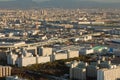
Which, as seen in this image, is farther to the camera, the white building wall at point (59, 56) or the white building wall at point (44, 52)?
the white building wall at point (44, 52)

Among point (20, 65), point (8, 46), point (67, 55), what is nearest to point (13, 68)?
point (20, 65)

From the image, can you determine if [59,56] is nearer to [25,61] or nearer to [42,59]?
[42,59]

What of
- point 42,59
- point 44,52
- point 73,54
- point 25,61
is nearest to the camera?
point 25,61

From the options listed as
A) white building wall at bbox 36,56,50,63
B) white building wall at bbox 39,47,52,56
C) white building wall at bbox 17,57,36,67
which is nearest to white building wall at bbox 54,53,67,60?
white building wall at bbox 36,56,50,63

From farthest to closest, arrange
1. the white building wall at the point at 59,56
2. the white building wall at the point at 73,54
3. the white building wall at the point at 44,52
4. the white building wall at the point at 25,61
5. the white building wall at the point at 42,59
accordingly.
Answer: the white building wall at the point at 44,52 < the white building wall at the point at 73,54 < the white building wall at the point at 59,56 < the white building wall at the point at 42,59 < the white building wall at the point at 25,61

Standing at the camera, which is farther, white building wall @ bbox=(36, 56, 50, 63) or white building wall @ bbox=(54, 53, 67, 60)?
white building wall @ bbox=(54, 53, 67, 60)

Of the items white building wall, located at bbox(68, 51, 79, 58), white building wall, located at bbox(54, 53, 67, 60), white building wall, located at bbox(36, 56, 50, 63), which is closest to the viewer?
white building wall, located at bbox(36, 56, 50, 63)

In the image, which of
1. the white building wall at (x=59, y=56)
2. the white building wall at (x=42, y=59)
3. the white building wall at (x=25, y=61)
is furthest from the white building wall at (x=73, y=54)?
the white building wall at (x=25, y=61)

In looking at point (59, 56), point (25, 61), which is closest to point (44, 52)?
point (59, 56)

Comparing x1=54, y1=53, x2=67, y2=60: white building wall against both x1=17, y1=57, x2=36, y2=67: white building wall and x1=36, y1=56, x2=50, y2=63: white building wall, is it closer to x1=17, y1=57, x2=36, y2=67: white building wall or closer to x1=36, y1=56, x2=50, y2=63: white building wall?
x1=36, y1=56, x2=50, y2=63: white building wall

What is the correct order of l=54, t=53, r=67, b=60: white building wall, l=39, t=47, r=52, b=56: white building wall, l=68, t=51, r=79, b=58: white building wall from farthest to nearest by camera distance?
l=39, t=47, r=52, b=56: white building wall, l=68, t=51, r=79, b=58: white building wall, l=54, t=53, r=67, b=60: white building wall

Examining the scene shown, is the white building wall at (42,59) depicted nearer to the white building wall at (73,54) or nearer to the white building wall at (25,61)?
the white building wall at (25,61)

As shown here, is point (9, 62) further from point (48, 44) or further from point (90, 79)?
point (48, 44)
